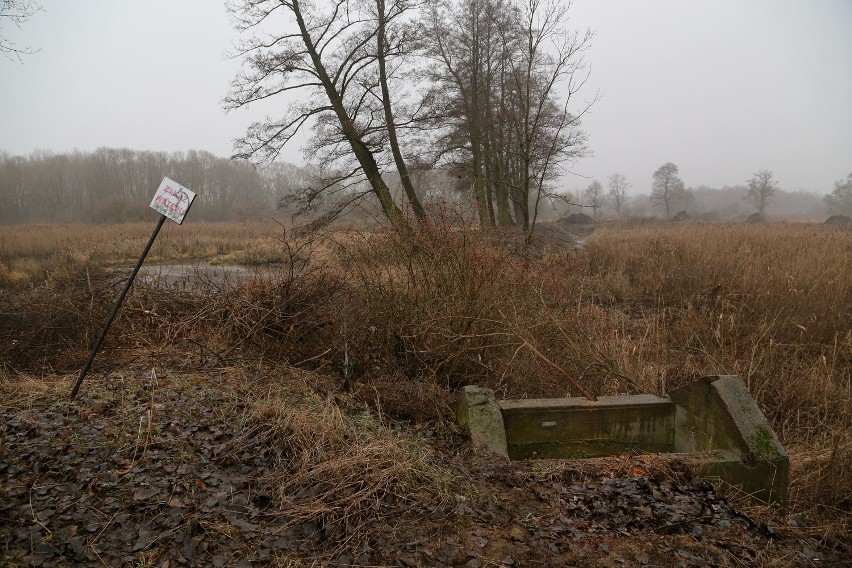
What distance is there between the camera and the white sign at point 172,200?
3861 mm

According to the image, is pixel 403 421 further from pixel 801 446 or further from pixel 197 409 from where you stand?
pixel 801 446

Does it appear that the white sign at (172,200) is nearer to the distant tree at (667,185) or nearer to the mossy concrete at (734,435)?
the mossy concrete at (734,435)

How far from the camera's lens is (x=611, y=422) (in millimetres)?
4340

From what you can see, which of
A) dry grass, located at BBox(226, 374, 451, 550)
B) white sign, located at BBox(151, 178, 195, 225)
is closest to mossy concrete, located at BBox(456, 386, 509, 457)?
dry grass, located at BBox(226, 374, 451, 550)

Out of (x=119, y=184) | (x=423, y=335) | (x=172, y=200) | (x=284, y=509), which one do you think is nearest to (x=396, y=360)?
(x=423, y=335)

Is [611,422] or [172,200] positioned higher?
[172,200]

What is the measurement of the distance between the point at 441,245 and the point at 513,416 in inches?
90.7

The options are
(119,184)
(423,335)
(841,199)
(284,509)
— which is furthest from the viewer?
(841,199)

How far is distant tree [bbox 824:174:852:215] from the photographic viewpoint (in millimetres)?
46625

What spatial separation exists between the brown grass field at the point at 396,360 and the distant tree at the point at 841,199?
51.0 m

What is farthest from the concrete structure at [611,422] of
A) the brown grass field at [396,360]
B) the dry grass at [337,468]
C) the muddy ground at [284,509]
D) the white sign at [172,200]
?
the white sign at [172,200]

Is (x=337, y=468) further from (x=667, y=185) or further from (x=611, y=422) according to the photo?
(x=667, y=185)

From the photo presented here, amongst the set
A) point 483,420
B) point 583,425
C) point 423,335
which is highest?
point 423,335

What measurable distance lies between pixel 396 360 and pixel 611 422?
2.42 m
